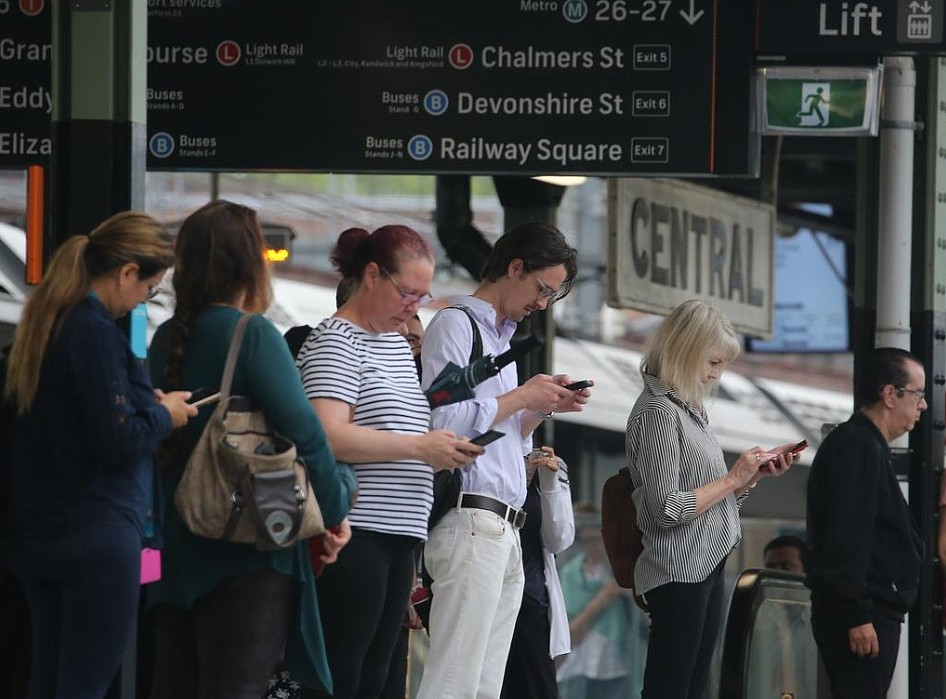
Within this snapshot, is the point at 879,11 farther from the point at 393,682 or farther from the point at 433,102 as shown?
the point at 393,682

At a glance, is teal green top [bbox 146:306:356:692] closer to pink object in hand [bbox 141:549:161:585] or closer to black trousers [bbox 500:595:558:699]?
pink object in hand [bbox 141:549:161:585]

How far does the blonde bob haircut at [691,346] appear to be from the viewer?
7.12m

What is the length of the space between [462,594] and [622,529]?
125 cm

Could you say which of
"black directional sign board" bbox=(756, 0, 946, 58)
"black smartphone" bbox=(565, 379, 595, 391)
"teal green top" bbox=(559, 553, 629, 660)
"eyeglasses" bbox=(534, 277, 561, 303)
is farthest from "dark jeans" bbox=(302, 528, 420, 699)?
"teal green top" bbox=(559, 553, 629, 660)

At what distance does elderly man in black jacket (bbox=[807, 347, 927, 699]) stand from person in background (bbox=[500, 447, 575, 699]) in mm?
1340

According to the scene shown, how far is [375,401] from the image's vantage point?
18.8 ft

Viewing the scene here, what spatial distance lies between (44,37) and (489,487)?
325 cm

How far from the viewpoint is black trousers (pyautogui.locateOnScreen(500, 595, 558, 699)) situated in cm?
709

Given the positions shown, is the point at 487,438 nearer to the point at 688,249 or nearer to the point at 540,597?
the point at 540,597

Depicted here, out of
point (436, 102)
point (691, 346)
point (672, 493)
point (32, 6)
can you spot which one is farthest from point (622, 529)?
point (32, 6)

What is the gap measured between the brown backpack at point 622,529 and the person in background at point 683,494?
0.15 m

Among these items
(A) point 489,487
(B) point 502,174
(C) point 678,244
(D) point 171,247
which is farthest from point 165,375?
(C) point 678,244

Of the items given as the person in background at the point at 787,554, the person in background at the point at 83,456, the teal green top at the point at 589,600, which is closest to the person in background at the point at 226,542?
the person in background at the point at 83,456

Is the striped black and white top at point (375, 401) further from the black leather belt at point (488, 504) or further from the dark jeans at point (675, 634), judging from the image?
the dark jeans at point (675, 634)
